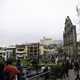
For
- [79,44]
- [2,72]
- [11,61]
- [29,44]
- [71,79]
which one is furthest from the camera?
[29,44]

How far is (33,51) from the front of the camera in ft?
433

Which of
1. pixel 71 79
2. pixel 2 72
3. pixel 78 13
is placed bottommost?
pixel 71 79

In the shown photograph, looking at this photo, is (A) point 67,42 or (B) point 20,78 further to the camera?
(A) point 67,42

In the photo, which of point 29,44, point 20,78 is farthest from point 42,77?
point 29,44

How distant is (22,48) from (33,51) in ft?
24.7

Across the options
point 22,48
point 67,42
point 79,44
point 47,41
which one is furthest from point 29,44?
point 79,44

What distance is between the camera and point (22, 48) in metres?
138

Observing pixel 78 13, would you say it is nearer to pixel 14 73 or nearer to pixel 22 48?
pixel 14 73

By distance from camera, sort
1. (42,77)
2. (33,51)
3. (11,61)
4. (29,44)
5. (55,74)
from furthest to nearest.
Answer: (29,44) < (33,51) < (55,74) < (42,77) < (11,61)

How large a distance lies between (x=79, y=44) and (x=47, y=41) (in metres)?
95.1

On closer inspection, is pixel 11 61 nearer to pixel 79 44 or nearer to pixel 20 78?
pixel 20 78

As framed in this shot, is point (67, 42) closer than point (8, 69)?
No

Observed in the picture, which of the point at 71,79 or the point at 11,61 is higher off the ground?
the point at 11,61

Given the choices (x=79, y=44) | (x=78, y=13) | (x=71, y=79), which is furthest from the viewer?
(x=79, y=44)
